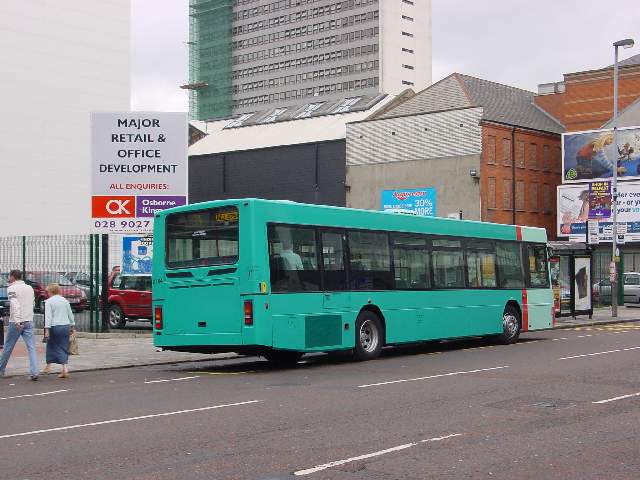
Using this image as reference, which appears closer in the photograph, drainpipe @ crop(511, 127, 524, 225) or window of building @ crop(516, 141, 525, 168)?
drainpipe @ crop(511, 127, 524, 225)

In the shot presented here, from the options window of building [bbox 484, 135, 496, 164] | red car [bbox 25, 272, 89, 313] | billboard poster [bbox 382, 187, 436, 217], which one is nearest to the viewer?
red car [bbox 25, 272, 89, 313]

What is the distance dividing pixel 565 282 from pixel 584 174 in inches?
1459

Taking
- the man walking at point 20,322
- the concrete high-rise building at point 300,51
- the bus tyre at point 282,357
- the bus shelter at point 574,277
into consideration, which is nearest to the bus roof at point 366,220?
the bus tyre at point 282,357

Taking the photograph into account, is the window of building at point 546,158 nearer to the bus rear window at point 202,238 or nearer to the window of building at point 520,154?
the window of building at point 520,154

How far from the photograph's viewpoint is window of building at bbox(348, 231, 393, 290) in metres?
18.2

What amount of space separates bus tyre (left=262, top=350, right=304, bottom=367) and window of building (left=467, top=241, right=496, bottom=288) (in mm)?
4906

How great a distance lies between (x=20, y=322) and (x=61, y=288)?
9.26 m

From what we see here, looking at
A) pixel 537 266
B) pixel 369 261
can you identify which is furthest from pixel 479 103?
pixel 369 261

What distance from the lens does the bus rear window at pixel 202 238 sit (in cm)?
1647

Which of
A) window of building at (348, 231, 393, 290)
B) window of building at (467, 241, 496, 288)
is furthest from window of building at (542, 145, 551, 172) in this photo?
window of building at (348, 231, 393, 290)

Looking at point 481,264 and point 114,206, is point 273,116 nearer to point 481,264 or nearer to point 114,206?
point 114,206

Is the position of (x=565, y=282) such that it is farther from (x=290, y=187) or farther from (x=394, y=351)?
(x=290, y=187)

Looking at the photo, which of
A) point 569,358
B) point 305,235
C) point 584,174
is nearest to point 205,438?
point 305,235

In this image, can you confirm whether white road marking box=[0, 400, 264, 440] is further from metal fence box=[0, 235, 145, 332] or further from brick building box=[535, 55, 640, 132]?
brick building box=[535, 55, 640, 132]
